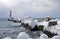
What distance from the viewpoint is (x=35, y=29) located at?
29.7 metres

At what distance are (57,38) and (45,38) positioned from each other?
0.97 meters

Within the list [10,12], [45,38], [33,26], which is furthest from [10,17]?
[45,38]

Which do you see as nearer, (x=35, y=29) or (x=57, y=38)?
(x=57, y=38)

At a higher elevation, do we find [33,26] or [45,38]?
[45,38]

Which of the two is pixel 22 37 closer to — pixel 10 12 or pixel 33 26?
pixel 33 26

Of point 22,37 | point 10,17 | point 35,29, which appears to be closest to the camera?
point 22,37

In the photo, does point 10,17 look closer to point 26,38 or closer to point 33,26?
point 33,26

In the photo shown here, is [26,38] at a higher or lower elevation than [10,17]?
higher

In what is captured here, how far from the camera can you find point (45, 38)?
11.1 m

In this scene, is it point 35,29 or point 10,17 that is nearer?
point 35,29

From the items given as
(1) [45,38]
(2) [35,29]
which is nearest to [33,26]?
(2) [35,29]

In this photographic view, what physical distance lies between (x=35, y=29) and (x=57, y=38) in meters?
19.4

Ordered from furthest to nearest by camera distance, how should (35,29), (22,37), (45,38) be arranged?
(35,29) < (45,38) < (22,37)

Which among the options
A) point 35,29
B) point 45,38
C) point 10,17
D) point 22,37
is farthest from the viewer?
point 10,17
